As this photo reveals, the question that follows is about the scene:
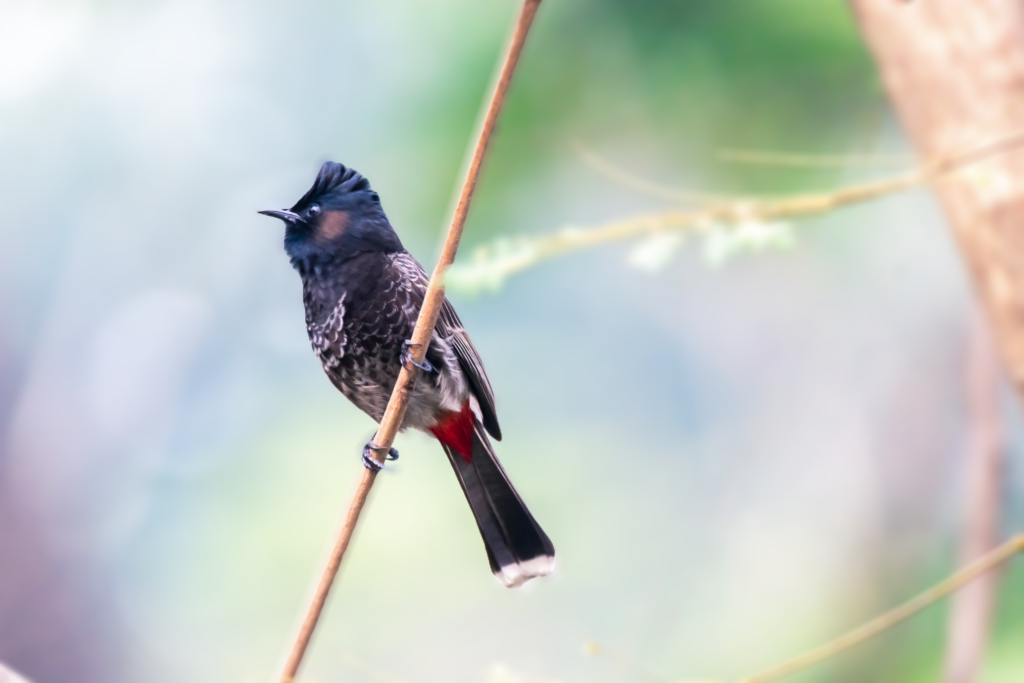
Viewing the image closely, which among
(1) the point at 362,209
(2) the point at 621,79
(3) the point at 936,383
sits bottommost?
(3) the point at 936,383

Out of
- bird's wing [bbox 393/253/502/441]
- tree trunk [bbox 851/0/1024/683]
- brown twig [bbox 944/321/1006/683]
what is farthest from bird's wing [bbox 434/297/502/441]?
brown twig [bbox 944/321/1006/683]

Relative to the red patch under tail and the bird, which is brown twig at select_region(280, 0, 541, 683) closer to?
the bird

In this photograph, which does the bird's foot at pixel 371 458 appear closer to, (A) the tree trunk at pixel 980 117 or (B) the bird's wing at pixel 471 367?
(B) the bird's wing at pixel 471 367

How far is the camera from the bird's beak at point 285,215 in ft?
3.55

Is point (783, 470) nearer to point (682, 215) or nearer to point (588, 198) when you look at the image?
point (588, 198)

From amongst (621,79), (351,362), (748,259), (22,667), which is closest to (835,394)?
(748,259)

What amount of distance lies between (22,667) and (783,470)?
97.6 inches

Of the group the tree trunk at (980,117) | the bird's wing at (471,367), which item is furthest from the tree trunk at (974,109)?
the bird's wing at (471,367)

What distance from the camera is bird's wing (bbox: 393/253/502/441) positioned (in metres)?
1.34

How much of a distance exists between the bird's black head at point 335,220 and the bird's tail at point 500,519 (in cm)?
33

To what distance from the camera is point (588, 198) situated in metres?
3.34

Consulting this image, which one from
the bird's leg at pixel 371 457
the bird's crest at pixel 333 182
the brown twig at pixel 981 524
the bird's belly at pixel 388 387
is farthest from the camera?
the brown twig at pixel 981 524

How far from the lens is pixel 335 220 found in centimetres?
123

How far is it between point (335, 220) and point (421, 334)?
35 centimetres
